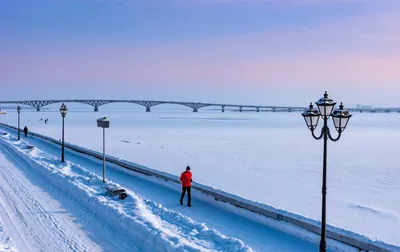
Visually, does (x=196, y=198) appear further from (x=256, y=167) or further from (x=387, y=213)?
(x=256, y=167)

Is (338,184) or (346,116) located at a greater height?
(346,116)

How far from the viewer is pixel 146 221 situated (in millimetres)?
11094

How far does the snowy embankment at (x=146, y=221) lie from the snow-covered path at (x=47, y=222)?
381mm

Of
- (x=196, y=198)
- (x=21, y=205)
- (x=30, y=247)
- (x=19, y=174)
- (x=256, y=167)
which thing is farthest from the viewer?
(x=256, y=167)

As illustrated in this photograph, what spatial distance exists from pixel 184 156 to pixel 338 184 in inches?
484

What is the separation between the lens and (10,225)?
36.9 feet

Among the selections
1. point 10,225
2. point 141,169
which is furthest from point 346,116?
point 141,169

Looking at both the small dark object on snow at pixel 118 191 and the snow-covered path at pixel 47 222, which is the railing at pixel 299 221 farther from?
the snow-covered path at pixel 47 222

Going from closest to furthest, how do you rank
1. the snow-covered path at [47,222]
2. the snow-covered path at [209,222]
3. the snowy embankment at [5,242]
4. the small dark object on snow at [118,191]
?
1. the snowy embankment at [5,242]
2. the snow-covered path at [47,222]
3. the snow-covered path at [209,222]
4. the small dark object on snow at [118,191]

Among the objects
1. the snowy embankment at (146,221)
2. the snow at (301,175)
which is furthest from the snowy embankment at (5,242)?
the snow at (301,175)

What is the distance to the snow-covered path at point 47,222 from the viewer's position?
9.91 meters

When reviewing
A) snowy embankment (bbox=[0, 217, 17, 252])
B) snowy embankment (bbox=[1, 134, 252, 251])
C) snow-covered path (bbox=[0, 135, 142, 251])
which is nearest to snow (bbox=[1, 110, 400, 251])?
snowy embankment (bbox=[1, 134, 252, 251])

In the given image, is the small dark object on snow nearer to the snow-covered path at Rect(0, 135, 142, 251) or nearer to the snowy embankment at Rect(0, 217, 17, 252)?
the snow-covered path at Rect(0, 135, 142, 251)

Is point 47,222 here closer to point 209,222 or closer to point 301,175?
point 209,222
